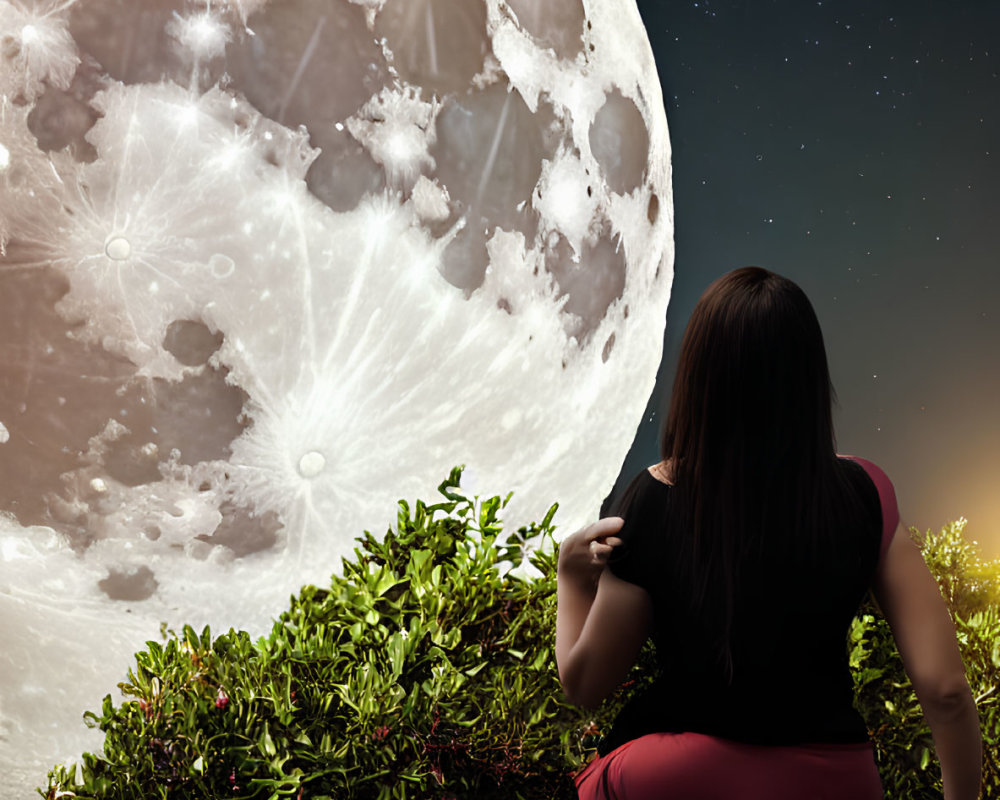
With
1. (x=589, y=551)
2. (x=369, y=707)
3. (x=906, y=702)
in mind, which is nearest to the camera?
(x=589, y=551)

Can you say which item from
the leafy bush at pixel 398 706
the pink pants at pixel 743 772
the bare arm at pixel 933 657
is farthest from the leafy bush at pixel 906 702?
the pink pants at pixel 743 772

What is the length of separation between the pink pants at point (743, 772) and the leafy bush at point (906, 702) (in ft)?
2.25

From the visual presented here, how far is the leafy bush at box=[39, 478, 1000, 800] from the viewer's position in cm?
150

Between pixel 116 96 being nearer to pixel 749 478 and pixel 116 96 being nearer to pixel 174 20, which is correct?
pixel 174 20

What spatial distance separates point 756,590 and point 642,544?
0.54 ft

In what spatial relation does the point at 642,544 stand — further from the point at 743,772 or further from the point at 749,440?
the point at 743,772

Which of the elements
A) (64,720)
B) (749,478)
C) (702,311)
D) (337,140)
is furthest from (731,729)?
(64,720)

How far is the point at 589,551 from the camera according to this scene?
1138 millimetres

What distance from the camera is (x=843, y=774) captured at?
1.02 metres

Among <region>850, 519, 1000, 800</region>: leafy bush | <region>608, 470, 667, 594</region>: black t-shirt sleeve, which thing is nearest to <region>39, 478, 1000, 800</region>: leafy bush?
<region>850, 519, 1000, 800</region>: leafy bush

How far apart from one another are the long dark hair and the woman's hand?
0.10m

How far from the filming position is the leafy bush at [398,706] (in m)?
1.50

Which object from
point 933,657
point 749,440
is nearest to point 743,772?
point 933,657

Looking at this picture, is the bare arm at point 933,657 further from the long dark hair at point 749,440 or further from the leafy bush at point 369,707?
the leafy bush at point 369,707
